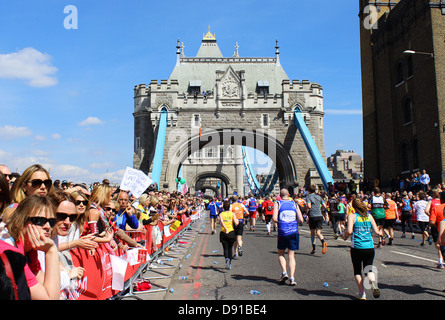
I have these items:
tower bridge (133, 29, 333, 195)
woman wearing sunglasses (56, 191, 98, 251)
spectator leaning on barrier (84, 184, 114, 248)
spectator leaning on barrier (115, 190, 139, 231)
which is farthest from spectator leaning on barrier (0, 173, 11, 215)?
tower bridge (133, 29, 333, 195)

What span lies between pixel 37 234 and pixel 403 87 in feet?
83.9

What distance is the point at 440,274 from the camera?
731cm

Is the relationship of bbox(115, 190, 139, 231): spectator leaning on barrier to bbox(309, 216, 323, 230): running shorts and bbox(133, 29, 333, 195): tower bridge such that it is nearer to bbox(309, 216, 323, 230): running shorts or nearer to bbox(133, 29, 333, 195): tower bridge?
bbox(309, 216, 323, 230): running shorts

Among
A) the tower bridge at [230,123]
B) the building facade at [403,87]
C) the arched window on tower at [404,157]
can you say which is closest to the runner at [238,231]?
the building facade at [403,87]

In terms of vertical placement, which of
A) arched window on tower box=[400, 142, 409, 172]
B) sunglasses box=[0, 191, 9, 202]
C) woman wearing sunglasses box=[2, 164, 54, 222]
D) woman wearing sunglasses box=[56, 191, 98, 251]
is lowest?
woman wearing sunglasses box=[56, 191, 98, 251]

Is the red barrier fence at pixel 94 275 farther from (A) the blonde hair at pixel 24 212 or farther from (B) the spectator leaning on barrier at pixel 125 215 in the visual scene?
(A) the blonde hair at pixel 24 212

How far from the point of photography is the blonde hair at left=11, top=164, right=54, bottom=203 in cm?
424

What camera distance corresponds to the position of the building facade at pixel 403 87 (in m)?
20.5

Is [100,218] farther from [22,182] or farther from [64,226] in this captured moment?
[64,226]

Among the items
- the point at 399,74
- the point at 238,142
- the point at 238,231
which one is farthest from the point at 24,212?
the point at 238,142

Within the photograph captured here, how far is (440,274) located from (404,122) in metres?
19.2

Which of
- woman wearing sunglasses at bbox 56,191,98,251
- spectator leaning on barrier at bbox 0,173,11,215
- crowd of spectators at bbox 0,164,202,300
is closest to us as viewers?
crowd of spectators at bbox 0,164,202,300

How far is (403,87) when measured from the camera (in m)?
24.5

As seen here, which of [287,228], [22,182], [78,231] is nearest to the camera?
[22,182]
